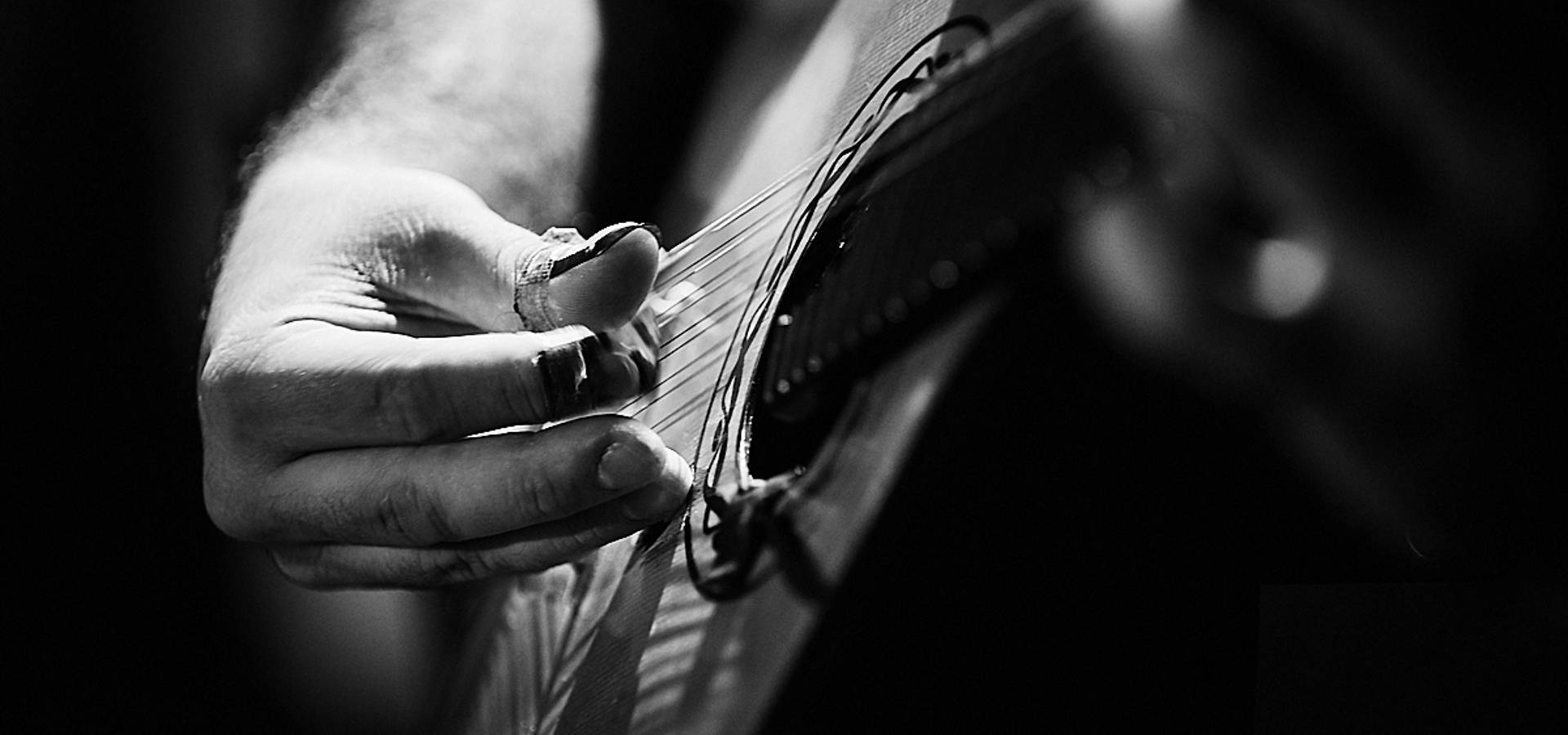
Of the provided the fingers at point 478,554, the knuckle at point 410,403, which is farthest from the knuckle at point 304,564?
the knuckle at point 410,403

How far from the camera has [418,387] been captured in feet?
1.18

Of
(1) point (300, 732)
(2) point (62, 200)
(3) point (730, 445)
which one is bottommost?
(1) point (300, 732)

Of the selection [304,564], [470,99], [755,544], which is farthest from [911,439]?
[470,99]

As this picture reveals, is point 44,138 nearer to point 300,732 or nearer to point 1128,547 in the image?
point 300,732

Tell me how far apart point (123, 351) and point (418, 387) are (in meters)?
0.38

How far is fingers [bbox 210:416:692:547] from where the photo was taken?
0.33 meters

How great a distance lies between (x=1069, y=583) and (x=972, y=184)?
0.11 metres

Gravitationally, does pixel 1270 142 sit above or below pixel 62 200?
below

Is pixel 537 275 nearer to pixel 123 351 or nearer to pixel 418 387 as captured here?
pixel 418 387

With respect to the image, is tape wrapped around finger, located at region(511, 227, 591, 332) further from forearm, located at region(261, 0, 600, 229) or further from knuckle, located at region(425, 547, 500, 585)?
forearm, located at region(261, 0, 600, 229)

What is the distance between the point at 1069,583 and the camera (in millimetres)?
304

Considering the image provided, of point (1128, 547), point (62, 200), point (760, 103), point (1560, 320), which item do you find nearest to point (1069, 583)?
point (1128, 547)

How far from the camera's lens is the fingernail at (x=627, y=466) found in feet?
1.06

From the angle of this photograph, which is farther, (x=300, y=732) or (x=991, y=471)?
(x=300, y=732)
